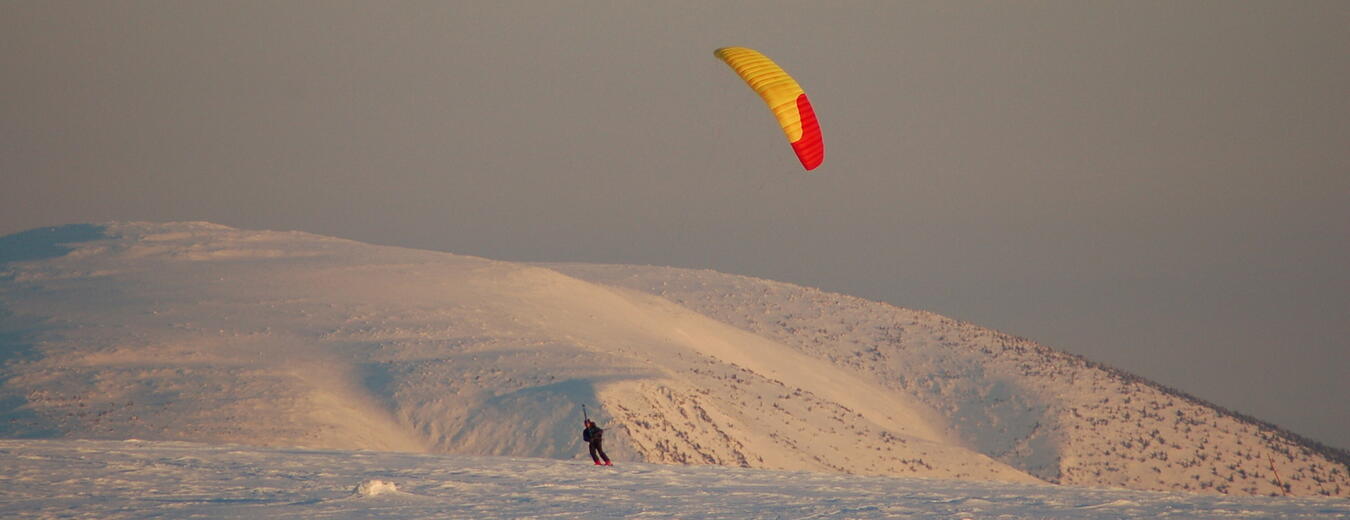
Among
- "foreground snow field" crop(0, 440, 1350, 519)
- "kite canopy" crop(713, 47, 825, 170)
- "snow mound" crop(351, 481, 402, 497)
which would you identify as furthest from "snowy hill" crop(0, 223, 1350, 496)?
"snow mound" crop(351, 481, 402, 497)

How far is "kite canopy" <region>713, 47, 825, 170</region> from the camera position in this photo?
31.6m

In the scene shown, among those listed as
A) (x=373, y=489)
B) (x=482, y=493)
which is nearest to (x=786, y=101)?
(x=482, y=493)

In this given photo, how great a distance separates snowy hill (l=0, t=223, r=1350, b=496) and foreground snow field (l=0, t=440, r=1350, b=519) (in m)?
14.7

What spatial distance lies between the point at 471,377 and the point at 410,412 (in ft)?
11.2

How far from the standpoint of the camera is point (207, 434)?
121 ft

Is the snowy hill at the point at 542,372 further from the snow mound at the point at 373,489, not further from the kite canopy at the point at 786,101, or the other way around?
the snow mound at the point at 373,489

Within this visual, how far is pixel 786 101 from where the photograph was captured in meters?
31.7

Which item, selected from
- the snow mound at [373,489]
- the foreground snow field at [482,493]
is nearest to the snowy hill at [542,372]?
the foreground snow field at [482,493]

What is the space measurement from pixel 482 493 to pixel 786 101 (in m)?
15.3

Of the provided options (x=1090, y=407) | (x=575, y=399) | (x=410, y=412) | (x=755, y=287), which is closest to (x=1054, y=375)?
(x=1090, y=407)

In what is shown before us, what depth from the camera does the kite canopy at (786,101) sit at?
3158 cm

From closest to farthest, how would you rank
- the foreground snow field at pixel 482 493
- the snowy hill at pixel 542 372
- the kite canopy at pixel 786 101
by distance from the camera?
the foreground snow field at pixel 482 493, the kite canopy at pixel 786 101, the snowy hill at pixel 542 372

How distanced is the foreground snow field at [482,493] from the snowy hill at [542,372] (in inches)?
577

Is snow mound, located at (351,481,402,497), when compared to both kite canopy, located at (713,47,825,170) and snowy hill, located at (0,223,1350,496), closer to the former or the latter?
kite canopy, located at (713,47,825,170)
